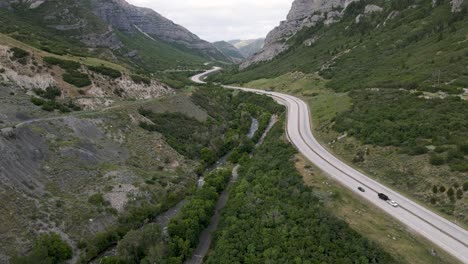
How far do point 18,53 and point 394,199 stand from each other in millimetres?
80836

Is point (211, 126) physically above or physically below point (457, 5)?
below

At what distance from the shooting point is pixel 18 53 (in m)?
78.6

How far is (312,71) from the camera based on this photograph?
456 ft

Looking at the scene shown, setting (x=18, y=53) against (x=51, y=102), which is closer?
(x=51, y=102)

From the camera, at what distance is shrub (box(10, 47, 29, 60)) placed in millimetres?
78125

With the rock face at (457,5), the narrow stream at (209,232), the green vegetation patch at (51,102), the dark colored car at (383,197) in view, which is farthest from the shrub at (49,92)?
the rock face at (457,5)

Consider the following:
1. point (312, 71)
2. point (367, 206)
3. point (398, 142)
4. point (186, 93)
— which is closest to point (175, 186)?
point (367, 206)

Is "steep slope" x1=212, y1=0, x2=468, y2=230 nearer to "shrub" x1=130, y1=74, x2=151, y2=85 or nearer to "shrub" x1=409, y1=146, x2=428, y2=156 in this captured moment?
"shrub" x1=409, y1=146, x2=428, y2=156

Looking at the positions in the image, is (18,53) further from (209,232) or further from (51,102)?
(209,232)

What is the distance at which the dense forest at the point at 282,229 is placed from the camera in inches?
1453

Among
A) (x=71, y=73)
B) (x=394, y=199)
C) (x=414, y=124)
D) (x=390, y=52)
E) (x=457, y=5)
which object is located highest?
(x=457, y=5)

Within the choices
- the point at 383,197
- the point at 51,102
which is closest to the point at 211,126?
the point at 51,102

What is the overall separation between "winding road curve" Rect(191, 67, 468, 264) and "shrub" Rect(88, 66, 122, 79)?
1927 inches

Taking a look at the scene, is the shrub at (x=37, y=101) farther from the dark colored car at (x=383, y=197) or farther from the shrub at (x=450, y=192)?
the shrub at (x=450, y=192)
